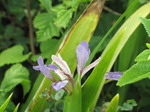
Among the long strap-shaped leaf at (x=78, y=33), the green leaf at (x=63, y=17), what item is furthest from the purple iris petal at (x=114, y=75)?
the green leaf at (x=63, y=17)

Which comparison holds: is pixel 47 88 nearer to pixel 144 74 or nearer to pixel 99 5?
pixel 99 5

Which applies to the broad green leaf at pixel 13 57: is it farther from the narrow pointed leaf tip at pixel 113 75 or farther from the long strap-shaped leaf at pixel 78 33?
the narrow pointed leaf tip at pixel 113 75

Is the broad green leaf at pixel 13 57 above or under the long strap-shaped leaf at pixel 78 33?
above

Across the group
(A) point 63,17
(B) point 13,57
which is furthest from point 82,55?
(B) point 13,57

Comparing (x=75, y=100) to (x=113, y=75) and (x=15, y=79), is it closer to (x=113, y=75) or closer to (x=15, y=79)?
(x=113, y=75)

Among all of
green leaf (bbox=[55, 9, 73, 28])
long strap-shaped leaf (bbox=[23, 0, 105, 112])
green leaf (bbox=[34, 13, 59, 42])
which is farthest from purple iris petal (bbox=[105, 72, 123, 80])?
green leaf (bbox=[34, 13, 59, 42])

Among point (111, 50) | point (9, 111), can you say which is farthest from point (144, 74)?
point (9, 111)

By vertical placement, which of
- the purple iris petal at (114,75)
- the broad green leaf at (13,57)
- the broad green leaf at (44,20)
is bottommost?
the purple iris petal at (114,75)

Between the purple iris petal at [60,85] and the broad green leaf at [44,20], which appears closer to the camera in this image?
the purple iris petal at [60,85]
